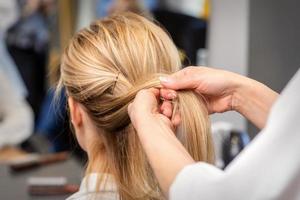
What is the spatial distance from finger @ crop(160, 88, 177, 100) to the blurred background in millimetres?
368

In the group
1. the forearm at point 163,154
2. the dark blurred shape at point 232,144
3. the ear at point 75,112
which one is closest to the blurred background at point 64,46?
the dark blurred shape at point 232,144

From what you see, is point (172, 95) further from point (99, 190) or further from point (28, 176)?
point (28, 176)

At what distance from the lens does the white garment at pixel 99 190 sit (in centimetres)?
102

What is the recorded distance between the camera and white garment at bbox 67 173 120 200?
1.02 metres

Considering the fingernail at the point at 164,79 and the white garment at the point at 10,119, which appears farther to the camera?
the white garment at the point at 10,119

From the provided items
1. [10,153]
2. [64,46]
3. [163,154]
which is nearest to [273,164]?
[163,154]

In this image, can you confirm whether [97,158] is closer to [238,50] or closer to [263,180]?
[263,180]

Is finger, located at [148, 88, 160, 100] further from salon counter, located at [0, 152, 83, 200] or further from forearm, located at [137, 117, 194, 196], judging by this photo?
salon counter, located at [0, 152, 83, 200]

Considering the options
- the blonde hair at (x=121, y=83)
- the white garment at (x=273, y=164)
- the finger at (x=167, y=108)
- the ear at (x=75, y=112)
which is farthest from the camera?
the ear at (x=75, y=112)

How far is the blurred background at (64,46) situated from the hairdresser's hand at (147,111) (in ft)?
1.42

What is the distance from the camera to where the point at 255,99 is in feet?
2.83

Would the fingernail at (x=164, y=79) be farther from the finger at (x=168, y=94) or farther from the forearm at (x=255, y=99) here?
the forearm at (x=255, y=99)

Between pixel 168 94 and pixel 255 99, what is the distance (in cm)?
15

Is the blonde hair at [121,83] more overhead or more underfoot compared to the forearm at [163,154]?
more underfoot
